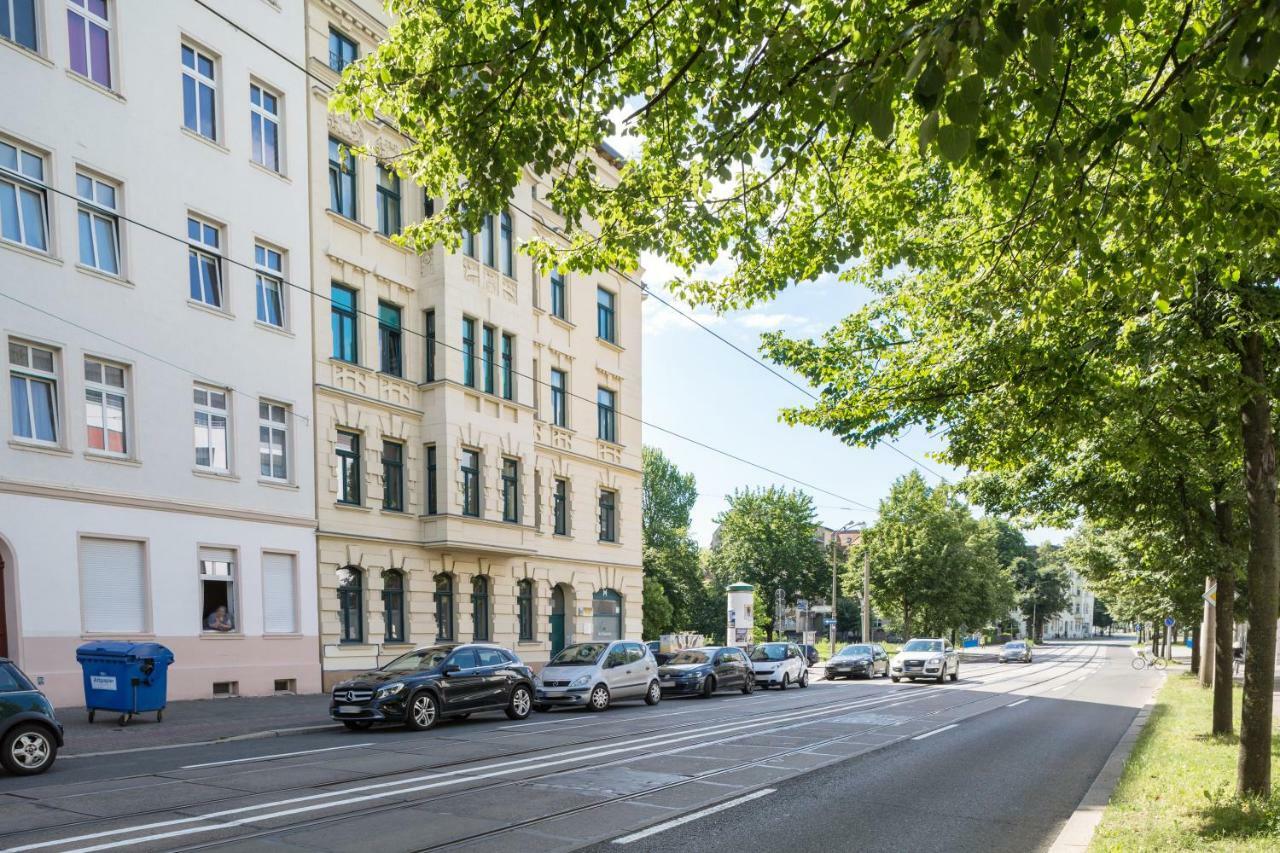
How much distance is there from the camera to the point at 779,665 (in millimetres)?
29859

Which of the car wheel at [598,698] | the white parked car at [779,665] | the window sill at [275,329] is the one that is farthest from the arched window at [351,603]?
the white parked car at [779,665]

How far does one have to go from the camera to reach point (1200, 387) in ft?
31.4

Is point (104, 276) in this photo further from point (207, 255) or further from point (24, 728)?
point (24, 728)

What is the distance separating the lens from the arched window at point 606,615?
33.8 meters

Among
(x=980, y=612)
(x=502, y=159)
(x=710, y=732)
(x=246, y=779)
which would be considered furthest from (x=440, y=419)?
(x=980, y=612)

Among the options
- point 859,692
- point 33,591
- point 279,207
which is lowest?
point 859,692

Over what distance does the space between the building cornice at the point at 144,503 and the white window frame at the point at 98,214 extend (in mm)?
4298

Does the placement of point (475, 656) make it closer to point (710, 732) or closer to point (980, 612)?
point (710, 732)

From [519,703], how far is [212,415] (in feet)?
30.3

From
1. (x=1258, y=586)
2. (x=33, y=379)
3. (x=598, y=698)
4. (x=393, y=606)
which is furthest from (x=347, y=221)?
(x=1258, y=586)

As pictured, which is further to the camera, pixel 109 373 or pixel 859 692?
pixel 859 692

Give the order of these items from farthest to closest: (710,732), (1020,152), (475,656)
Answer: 1. (475,656)
2. (710,732)
3. (1020,152)

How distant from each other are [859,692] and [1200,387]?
19932mm

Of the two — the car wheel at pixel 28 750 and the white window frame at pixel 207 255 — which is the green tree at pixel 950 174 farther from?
the white window frame at pixel 207 255
